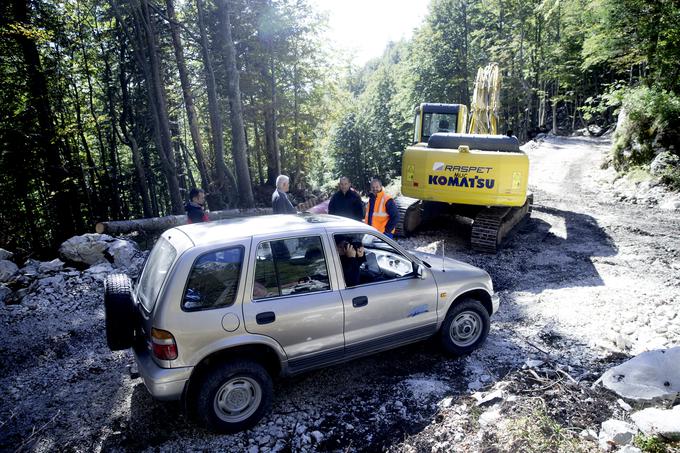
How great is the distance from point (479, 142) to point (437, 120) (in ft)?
Answer: 10.7

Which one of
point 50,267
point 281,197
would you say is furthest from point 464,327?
point 50,267

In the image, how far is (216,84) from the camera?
19328 mm

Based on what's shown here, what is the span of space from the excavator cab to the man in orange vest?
18.6 ft

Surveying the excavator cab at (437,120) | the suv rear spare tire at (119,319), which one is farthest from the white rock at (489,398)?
the excavator cab at (437,120)


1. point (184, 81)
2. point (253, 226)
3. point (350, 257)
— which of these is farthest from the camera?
point (184, 81)

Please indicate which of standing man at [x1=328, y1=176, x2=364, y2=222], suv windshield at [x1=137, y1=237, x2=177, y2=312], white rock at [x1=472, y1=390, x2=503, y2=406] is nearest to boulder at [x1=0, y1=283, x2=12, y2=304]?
suv windshield at [x1=137, y1=237, x2=177, y2=312]

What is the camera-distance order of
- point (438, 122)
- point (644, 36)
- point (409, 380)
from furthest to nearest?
point (644, 36)
point (438, 122)
point (409, 380)

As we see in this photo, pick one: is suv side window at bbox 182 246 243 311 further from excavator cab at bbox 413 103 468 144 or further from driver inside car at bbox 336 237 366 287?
excavator cab at bbox 413 103 468 144

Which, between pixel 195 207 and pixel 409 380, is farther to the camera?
pixel 195 207

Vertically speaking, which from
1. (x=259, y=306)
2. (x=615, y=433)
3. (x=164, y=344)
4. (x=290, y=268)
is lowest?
(x=615, y=433)

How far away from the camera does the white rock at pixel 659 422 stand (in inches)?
122

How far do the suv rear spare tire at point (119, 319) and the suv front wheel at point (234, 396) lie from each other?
0.93 metres

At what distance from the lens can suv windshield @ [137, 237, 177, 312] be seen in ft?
12.1

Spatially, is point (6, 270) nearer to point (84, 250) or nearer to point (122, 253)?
point (84, 250)
